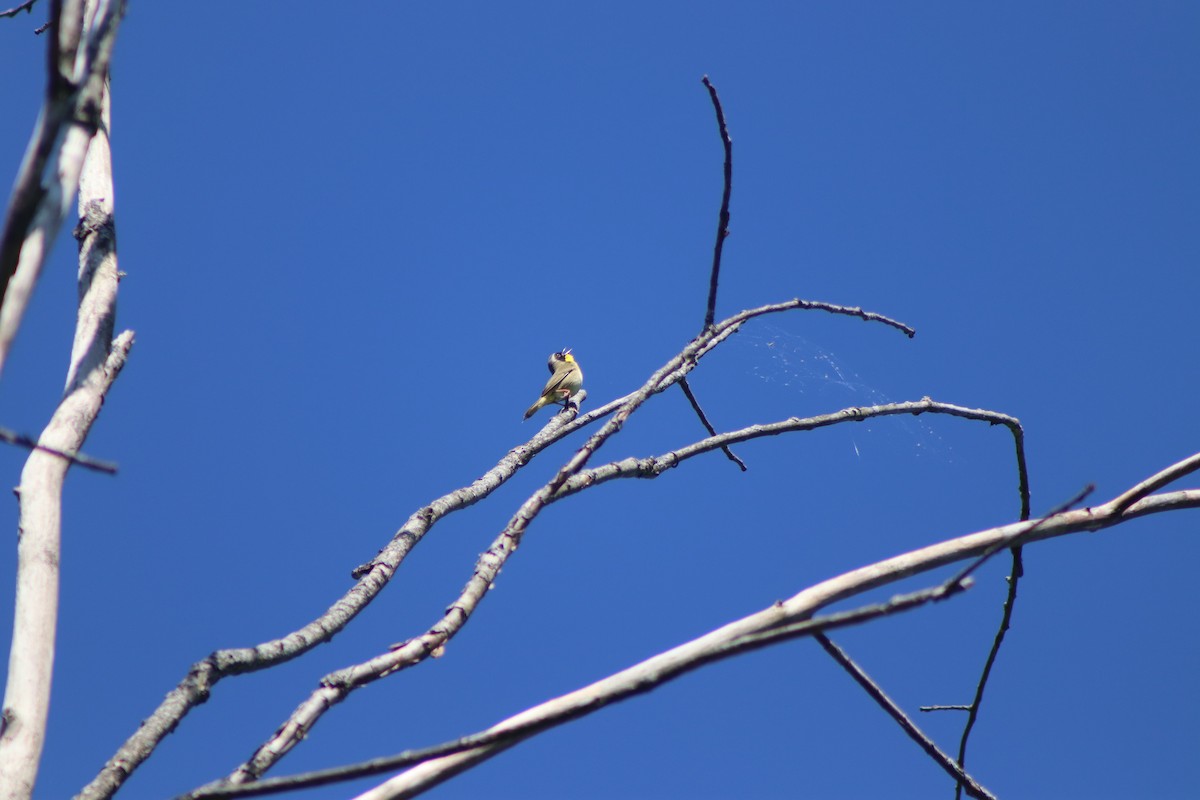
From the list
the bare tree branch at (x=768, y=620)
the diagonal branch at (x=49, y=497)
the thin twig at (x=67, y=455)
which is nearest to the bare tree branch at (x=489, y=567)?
the bare tree branch at (x=768, y=620)

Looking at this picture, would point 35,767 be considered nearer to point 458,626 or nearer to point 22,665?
point 22,665

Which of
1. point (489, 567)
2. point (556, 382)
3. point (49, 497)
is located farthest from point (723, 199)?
point (556, 382)

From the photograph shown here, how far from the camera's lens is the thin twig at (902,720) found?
6.88ft

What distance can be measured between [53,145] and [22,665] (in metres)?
0.99

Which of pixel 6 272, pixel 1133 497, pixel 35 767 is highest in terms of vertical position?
pixel 1133 497

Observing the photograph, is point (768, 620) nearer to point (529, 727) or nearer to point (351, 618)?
point (529, 727)

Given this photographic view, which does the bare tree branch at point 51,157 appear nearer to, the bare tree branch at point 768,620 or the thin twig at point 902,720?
the bare tree branch at point 768,620

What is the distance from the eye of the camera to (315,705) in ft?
6.07

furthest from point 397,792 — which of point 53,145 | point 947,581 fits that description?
point 53,145

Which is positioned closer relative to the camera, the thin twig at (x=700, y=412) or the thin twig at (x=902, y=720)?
the thin twig at (x=902, y=720)

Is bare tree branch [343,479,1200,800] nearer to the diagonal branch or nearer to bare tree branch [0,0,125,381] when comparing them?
the diagonal branch

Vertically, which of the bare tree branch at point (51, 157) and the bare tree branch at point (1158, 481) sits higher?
the bare tree branch at point (1158, 481)

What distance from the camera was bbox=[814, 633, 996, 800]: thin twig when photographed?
82.6 inches

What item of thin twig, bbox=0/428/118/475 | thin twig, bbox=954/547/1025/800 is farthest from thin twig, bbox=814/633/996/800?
thin twig, bbox=0/428/118/475
